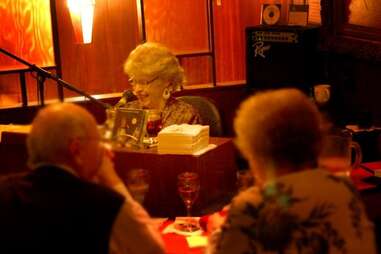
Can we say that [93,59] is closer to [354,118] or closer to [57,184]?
[354,118]

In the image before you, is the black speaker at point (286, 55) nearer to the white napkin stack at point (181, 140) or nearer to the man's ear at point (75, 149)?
the white napkin stack at point (181, 140)

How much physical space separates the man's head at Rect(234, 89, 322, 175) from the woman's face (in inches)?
67.7

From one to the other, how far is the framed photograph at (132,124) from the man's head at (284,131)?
102 centimetres

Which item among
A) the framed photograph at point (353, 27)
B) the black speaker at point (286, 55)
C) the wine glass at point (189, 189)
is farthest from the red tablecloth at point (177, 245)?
the black speaker at point (286, 55)

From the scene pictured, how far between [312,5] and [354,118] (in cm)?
116

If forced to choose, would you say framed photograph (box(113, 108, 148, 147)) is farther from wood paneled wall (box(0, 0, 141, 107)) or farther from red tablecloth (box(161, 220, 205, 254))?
wood paneled wall (box(0, 0, 141, 107))

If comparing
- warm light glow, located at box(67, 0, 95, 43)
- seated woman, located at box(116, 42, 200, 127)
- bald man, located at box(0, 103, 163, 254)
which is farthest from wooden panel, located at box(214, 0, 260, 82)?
bald man, located at box(0, 103, 163, 254)

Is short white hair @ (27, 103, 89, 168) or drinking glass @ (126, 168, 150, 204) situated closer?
short white hair @ (27, 103, 89, 168)

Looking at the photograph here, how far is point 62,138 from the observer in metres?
1.75

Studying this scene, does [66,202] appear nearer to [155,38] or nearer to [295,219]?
[295,219]

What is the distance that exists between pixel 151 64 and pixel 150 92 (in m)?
0.15

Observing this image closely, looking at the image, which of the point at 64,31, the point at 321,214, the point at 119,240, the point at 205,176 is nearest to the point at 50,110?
the point at 119,240

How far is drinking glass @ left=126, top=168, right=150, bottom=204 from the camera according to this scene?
91.8 inches

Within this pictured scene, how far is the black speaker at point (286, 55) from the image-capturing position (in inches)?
206
